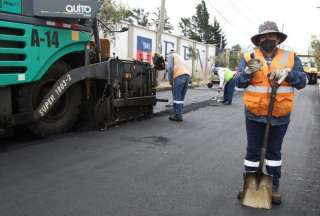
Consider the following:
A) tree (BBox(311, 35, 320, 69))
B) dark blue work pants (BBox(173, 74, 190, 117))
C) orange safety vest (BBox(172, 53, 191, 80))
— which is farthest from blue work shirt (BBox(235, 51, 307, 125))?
tree (BBox(311, 35, 320, 69))

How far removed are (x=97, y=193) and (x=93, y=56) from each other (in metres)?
3.72

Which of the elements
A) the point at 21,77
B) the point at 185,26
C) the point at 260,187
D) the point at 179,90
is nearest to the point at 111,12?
the point at 179,90

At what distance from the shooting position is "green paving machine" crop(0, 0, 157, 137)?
18.6 ft

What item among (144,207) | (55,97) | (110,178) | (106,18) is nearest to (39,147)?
(55,97)

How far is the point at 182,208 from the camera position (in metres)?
3.88

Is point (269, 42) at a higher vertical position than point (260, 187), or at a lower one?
higher

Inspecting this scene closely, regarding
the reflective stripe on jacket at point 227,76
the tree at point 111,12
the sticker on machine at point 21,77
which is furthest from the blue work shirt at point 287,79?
the tree at point 111,12

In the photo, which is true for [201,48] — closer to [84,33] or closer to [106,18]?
[106,18]

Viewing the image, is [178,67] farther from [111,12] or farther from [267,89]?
[111,12]

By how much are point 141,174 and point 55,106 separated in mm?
2547

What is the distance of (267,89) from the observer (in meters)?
3.97

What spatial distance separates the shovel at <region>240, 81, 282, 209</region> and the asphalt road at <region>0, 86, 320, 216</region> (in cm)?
8

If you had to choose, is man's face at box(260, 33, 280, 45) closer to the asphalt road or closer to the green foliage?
the asphalt road

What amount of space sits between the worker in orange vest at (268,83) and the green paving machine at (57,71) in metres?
2.98
